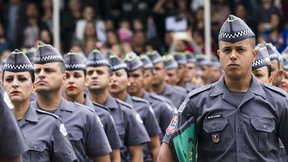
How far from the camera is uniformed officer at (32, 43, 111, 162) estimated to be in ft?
26.1

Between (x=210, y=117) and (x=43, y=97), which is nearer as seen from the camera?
(x=210, y=117)

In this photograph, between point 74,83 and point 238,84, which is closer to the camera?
point 238,84

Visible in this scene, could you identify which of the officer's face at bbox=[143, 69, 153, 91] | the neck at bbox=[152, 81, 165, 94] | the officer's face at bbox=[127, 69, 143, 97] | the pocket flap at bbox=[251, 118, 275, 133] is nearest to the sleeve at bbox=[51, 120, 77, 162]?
the pocket flap at bbox=[251, 118, 275, 133]

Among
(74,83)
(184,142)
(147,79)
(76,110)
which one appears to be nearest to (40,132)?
(76,110)

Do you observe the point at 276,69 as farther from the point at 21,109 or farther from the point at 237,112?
the point at 237,112

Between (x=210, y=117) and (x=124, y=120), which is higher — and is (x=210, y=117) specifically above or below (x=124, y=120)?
above

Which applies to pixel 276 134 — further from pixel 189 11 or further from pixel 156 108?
pixel 189 11

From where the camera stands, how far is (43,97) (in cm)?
824

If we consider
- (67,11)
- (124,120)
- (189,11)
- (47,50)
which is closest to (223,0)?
(189,11)

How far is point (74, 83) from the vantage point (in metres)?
9.61

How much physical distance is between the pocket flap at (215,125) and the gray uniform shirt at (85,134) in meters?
2.10

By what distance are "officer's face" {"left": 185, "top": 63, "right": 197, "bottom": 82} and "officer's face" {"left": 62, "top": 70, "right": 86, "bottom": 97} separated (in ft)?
22.9

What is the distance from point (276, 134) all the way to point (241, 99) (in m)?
0.37

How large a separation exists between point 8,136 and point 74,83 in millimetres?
4954
